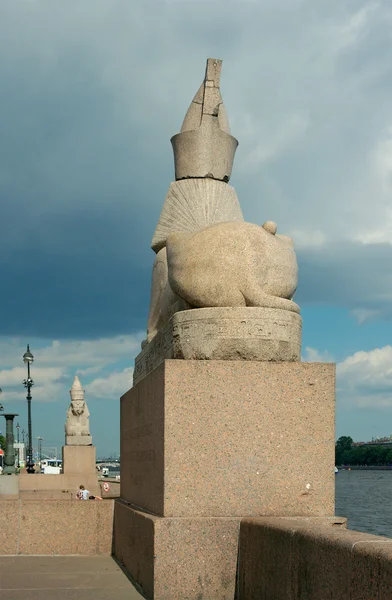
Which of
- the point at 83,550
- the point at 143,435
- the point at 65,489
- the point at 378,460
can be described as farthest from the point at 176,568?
the point at 378,460

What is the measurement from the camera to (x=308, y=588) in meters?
3.99

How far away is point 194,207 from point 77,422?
812 inches

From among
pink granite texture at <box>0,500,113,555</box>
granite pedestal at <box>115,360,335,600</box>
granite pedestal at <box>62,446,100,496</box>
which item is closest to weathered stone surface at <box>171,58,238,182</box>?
granite pedestal at <box>115,360,335,600</box>

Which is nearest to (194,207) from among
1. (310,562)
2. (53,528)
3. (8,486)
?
(53,528)

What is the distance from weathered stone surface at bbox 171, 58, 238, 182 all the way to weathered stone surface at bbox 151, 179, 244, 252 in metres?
0.14

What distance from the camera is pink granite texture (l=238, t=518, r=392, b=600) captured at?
10.9 ft

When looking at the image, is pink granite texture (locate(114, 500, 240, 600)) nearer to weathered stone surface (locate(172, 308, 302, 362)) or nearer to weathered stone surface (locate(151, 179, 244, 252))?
weathered stone surface (locate(172, 308, 302, 362))

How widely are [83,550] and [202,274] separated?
3608 millimetres

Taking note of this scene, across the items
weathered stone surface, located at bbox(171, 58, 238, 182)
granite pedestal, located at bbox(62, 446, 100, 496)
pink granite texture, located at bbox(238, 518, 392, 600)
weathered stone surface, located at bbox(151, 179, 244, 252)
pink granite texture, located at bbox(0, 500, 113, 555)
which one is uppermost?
weathered stone surface, located at bbox(171, 58, 238, 182)

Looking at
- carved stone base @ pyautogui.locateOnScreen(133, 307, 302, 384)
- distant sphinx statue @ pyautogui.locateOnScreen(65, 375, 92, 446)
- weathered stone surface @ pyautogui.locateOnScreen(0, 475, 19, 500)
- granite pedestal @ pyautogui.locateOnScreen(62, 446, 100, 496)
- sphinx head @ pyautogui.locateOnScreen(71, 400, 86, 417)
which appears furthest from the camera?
sphinx head @ pyautogui.locateOnScreen(71, 400, 86, 417)

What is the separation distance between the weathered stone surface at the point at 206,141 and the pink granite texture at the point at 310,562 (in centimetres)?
376

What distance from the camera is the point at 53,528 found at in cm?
781

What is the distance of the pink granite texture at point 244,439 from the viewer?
17.3 ft

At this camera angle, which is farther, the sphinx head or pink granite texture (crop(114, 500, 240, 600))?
the sphinx head
